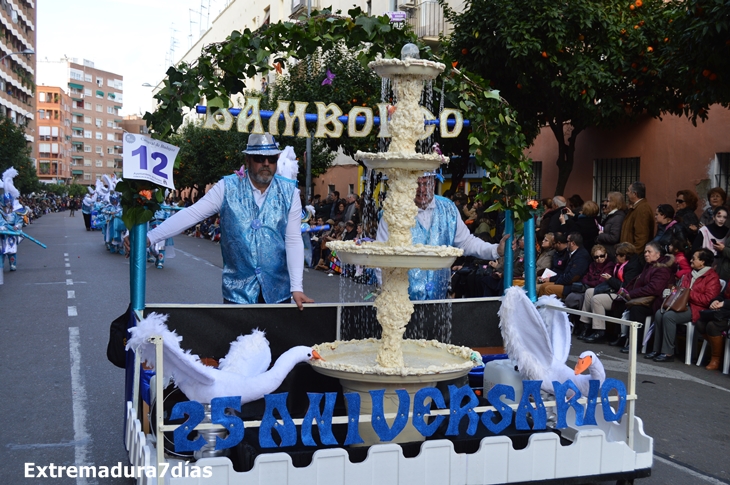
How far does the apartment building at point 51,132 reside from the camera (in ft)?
384

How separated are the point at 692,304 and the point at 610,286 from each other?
150cm

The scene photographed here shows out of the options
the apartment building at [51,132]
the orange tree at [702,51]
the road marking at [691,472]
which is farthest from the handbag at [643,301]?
the apartment building at [51,132]

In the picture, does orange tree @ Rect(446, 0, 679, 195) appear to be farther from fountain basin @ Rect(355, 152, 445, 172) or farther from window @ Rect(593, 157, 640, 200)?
fountain basin @ Rect(355, 152, 445, 172)

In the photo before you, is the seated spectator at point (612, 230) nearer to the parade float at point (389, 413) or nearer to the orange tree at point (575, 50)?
the orange tree at point (575, 50)

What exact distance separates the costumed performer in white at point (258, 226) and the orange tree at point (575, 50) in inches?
366

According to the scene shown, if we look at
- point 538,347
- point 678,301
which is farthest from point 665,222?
point 538,347

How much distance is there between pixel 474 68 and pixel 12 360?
957cm

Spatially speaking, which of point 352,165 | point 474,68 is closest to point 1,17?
point 352,165

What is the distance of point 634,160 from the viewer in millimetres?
17141

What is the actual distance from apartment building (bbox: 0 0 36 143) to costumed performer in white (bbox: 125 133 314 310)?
62.1 metres

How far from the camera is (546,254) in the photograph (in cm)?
1223

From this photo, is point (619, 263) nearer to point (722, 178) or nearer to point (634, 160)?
point (722, 178)

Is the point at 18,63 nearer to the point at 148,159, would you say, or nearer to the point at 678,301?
the point at 678,301

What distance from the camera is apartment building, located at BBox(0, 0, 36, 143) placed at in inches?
2569
